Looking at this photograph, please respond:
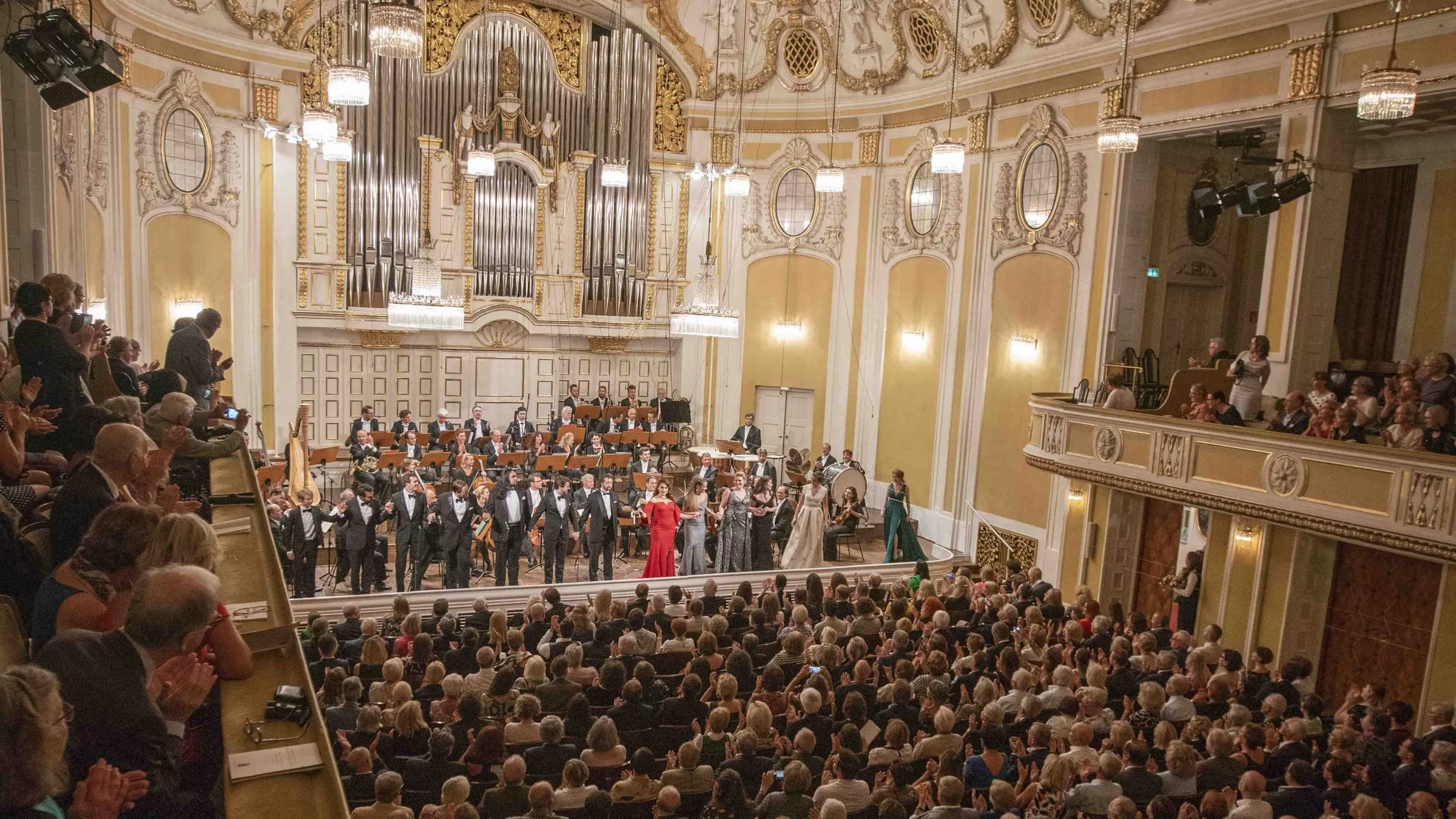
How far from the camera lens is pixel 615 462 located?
15.1 m

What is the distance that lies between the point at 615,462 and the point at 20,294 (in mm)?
10178

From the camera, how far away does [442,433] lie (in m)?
15.7

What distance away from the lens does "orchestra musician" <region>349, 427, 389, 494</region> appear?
13.9 meters

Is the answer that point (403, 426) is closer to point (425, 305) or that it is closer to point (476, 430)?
point (476, 430)

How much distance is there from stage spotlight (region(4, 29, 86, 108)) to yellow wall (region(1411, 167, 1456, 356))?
15.0 m

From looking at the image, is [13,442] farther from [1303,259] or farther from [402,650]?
[1303,259]

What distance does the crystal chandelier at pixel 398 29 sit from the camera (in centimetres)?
727

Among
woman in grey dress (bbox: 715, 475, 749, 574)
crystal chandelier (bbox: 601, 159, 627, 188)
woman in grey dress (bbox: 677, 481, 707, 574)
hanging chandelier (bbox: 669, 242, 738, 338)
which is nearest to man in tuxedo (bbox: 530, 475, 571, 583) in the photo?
woman in grey dress (bbox: 677, 481, 707, 574)

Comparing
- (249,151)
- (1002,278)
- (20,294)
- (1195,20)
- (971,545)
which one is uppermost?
(1195,20)

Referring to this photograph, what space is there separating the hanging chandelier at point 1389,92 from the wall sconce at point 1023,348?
6619 millimetres

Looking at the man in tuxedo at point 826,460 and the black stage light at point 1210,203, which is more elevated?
the black stage light at point 1210,203

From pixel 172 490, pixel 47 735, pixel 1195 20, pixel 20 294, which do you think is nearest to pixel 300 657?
pixel 172 490

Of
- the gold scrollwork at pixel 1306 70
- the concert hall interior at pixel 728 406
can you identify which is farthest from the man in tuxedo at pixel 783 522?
the gold scrollwork at pixel 1306 70

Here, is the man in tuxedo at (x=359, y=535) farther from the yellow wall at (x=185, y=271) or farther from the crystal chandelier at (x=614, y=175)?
the crystal chandelier at (x=614, y=175)
